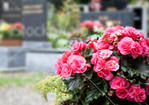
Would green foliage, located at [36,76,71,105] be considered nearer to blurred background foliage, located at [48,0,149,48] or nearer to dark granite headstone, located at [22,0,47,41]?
blurred background foliage, located at [48,0,149,48]

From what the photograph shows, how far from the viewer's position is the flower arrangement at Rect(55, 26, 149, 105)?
4.96 ft

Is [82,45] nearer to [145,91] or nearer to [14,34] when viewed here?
[145,91]

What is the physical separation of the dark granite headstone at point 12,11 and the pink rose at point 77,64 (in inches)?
382

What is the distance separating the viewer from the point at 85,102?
1.56 metres

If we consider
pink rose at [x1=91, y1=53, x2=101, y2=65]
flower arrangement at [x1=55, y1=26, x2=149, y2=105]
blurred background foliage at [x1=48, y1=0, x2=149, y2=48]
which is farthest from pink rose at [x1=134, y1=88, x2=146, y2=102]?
blurred background foliage at [x1=48, y1=0, x2=149, y2=48]

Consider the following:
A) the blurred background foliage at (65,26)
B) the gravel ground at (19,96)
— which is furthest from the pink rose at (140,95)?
the gravel ground at (19,96)

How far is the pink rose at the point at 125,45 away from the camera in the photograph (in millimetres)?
1546

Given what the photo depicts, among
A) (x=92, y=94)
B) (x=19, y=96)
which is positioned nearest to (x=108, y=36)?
(x=92, y=94)

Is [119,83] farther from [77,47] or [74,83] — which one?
[77,47]

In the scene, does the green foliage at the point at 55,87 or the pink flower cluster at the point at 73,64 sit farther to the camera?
the green foliage at the point at 55,87

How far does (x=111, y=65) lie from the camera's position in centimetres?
152

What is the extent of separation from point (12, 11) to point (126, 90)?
10169mm

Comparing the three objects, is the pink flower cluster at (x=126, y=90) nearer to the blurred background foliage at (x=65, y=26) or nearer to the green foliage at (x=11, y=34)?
the blurred background foliage at (x=65, y=26)

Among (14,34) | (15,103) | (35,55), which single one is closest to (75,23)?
(14,34)
